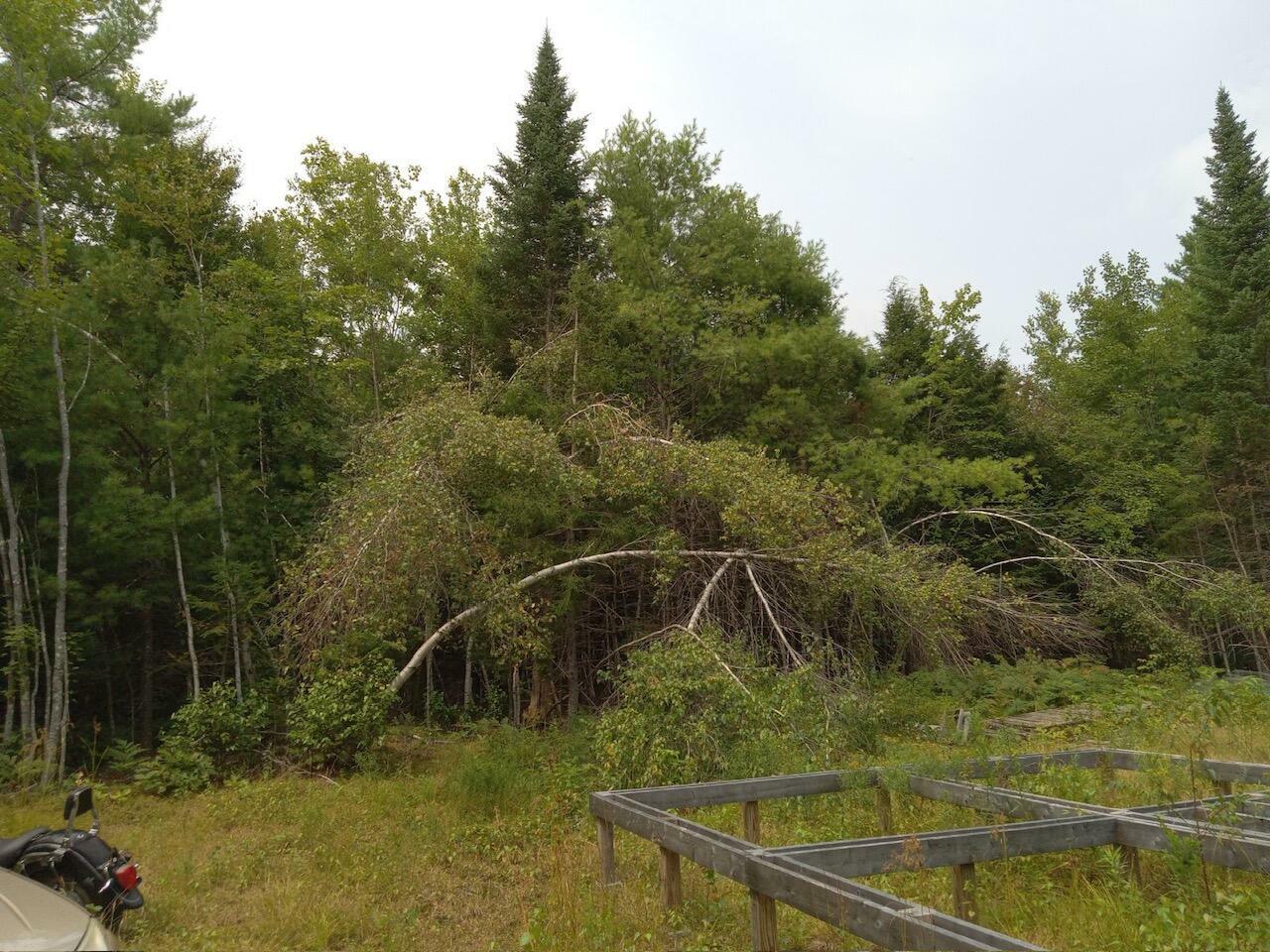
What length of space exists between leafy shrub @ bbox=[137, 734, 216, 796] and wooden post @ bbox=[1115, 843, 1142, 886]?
9066 millimetres

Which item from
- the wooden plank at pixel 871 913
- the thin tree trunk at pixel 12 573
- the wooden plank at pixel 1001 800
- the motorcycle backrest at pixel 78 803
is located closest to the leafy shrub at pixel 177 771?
the thin tree trunk at pixel 12 573

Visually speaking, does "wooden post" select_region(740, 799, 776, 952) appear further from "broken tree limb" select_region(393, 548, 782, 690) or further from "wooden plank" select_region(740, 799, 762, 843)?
"broken tree limb" select_region(393, 548, 782, 690)

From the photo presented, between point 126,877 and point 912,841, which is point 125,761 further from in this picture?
point 912,841

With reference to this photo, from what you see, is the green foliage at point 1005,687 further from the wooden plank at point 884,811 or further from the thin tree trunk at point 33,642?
the thin tree trunk at point 33,642

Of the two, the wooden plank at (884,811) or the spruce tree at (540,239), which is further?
the spruce tree at (540,239)

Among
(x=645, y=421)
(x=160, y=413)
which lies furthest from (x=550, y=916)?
(x=160, y=413)

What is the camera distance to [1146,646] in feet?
47.8

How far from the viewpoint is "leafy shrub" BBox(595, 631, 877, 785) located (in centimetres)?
779

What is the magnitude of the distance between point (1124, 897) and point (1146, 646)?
12.2 meters

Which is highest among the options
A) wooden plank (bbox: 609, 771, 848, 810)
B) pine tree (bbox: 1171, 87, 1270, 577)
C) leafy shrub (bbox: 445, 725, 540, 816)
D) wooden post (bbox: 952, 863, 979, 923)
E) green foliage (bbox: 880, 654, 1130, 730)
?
pine tree (bbox: 1171, 87, 1270, 577)

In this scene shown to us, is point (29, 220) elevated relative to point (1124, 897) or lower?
elevated

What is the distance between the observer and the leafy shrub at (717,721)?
25.5 ft

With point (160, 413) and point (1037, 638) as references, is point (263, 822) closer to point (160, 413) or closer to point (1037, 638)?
point (160, 413)

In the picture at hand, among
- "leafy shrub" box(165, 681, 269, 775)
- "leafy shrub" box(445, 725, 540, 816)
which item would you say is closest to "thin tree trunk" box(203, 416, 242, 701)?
"leafy shrub" box(165, 681, 269, 775)
